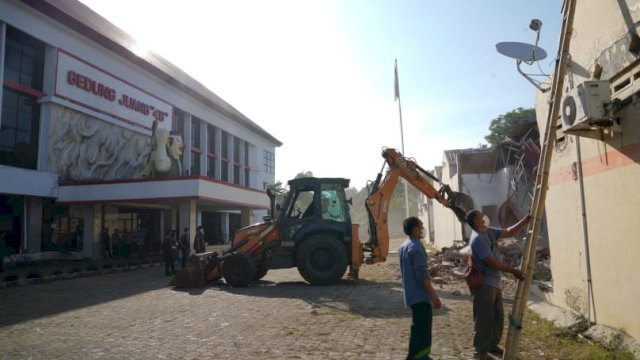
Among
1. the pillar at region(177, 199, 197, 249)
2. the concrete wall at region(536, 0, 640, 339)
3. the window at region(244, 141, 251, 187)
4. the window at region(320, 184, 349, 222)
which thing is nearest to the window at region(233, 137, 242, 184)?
the window at region(244, 141, 251, 187)

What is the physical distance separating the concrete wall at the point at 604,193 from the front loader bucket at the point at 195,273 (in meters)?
8.32

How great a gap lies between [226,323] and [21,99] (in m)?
17.9

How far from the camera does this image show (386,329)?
6570mm

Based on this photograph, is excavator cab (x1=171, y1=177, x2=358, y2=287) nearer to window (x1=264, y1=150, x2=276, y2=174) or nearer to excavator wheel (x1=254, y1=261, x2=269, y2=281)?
excavator wheel (x1=254, y1=261, x2=269, y2=281)

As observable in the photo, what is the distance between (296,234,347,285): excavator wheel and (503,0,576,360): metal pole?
6710mm

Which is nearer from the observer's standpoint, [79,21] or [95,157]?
[79,21]

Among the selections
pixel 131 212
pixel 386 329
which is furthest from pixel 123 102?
pixel 386 329

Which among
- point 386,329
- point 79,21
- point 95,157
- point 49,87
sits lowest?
point 386,329

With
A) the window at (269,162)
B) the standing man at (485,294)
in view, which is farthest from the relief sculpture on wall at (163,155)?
the window at (269,162)

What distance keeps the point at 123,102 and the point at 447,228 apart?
1849cm

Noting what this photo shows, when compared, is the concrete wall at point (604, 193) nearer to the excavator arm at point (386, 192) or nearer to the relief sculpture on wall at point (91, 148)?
the excavator arm at point (386, 192)

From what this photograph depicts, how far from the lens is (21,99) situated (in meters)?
19.4

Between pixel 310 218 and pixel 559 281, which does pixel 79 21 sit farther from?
pixel 559 281

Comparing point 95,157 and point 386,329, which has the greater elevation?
point 95,157
